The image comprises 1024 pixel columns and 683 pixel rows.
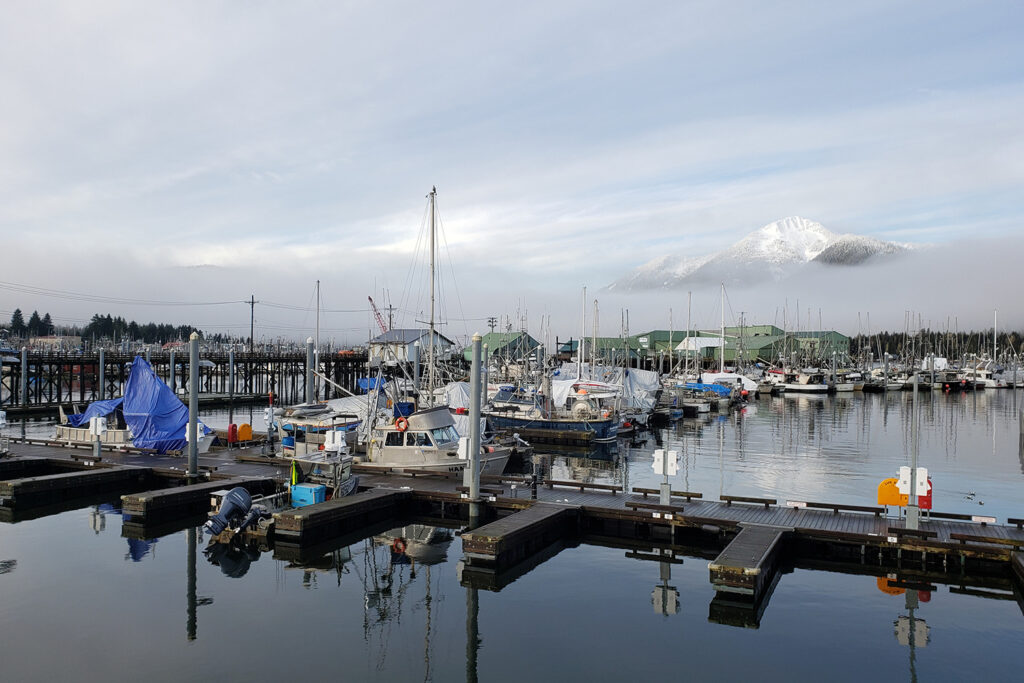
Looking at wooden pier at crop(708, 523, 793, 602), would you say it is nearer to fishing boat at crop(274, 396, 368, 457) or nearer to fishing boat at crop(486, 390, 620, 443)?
fishing boat at crop(274, 396, 368, 457)

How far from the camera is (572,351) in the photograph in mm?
159000

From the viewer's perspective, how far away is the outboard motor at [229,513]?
24250 mm

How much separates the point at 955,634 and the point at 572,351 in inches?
5575

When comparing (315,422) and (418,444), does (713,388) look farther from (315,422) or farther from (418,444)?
(418,444)

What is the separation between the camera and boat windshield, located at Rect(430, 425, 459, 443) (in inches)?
1309

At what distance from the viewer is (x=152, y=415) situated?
1491 inches

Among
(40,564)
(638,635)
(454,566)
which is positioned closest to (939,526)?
(638,635)

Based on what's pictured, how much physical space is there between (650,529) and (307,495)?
39.7 feet

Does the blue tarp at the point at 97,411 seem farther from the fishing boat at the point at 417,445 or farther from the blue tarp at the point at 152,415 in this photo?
the fishing boat at the point at 417,445

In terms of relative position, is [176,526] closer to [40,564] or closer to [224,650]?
[40,564]

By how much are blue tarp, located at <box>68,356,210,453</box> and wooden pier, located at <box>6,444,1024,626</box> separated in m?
5.42

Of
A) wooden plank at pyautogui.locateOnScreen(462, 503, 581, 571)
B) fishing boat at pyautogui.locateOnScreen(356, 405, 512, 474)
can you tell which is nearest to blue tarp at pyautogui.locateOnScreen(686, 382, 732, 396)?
fishing boat at pyautogui.locateOnScreen(356, 405, 512, 474)

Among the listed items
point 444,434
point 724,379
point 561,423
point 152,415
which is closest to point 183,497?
point 444,434

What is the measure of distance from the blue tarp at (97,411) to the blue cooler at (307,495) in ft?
60.1
